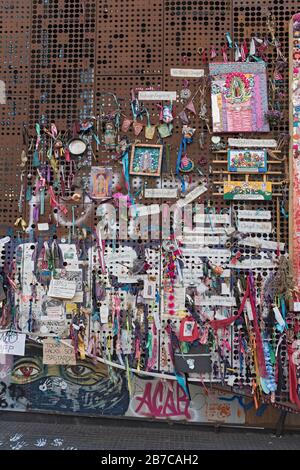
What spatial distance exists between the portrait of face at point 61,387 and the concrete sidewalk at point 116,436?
0.13m

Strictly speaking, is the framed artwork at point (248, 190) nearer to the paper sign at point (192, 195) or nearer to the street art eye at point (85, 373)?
the paper sign at point (192, 195)

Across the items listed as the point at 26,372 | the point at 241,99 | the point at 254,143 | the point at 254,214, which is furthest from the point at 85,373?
the point at 241,99

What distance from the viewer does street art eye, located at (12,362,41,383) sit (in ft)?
14.2

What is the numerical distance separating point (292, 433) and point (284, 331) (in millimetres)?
1026

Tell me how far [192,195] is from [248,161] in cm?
64

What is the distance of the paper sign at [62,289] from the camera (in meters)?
4.23

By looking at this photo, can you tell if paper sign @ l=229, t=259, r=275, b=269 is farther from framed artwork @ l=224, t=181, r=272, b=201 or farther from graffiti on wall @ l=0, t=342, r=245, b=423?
graffiti on wall @ l=0, t=342, r=245, b=423

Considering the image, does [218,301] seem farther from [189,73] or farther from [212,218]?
[189,73]

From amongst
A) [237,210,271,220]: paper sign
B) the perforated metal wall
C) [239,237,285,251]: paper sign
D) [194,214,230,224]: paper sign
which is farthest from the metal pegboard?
[239,237,285,251]: paper sign

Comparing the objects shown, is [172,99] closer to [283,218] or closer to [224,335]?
[283,218]

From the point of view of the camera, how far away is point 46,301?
428 cm

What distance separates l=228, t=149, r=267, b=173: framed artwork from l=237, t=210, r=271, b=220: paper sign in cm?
40

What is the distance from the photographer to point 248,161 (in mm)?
4223

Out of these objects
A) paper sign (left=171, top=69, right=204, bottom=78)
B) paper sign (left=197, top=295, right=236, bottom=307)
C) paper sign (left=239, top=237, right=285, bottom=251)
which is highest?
paper sign (left=171, top=69, right=204, bottom=78)
